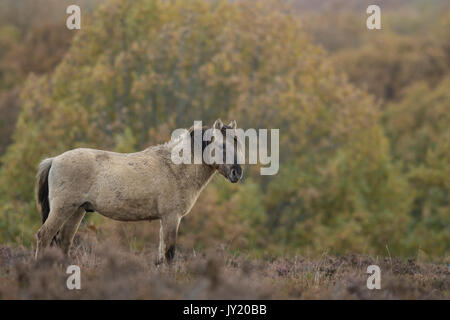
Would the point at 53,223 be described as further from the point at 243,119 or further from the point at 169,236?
the point at 243,119

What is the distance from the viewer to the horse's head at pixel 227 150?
852 centimetres

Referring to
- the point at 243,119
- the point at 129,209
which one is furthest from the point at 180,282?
the point at 243,119

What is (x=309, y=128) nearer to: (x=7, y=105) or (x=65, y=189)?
(x=7, y=105)

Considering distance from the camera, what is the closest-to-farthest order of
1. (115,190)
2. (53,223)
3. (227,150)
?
1. (53,223)
2. (115,190)
3. (227,150)

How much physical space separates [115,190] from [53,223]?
3.13 feet

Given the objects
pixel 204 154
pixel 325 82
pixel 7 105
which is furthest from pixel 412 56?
pixel 204 154

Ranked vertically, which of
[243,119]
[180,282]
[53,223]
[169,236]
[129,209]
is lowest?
[180,282]

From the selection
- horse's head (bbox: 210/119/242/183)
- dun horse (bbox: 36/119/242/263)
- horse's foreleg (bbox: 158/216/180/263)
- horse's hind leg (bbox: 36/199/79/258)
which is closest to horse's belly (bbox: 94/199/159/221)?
dun horse (bbox: 36/119/242/263)

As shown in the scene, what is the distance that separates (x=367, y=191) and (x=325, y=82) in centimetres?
701

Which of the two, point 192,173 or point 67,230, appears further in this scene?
point 192,173

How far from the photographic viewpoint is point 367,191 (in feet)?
115

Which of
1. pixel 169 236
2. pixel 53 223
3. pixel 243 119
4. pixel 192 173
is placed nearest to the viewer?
pixel 53 223

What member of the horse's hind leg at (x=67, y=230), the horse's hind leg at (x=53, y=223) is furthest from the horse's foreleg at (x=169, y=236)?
the horse's hind leg at (x=53, y=223)

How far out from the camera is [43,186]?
332 inches
